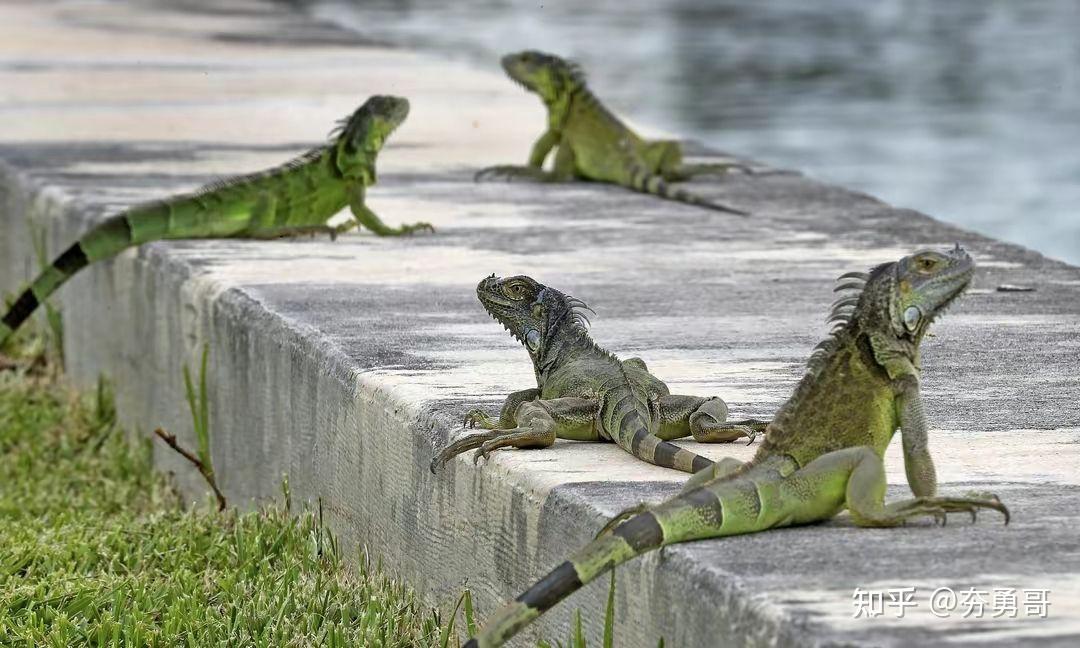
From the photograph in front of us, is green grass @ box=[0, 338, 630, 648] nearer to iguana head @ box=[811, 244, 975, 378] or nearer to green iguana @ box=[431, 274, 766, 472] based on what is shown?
green iguana @ box=[431, 274, 766, 472]

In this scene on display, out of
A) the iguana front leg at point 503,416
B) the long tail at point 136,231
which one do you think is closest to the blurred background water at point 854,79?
the long tail at point 136,231

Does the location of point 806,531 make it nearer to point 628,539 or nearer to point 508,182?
point 628,539

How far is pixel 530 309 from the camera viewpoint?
4.64 metres

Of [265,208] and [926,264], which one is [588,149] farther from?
[926,264]

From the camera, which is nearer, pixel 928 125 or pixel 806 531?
pixel 806 531

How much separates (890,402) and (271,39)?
1076 centimetres

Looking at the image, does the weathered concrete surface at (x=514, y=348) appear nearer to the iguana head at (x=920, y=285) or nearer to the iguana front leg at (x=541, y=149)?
the iguana front leg at (x=541, y=149)

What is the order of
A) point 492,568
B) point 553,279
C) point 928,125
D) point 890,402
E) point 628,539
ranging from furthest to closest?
point 928,125 < point 553,279 < point 492,568 < point 890,402 < point 628,539

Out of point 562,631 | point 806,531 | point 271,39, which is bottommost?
point 562,631

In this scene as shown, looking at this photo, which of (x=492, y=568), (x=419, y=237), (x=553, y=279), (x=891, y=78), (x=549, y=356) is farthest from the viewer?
(x=891, y=78)

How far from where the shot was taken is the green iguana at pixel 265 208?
6.98 metres

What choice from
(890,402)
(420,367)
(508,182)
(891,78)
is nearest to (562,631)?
(890,402)

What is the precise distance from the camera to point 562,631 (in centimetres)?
396

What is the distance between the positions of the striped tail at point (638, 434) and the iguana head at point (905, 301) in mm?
416
